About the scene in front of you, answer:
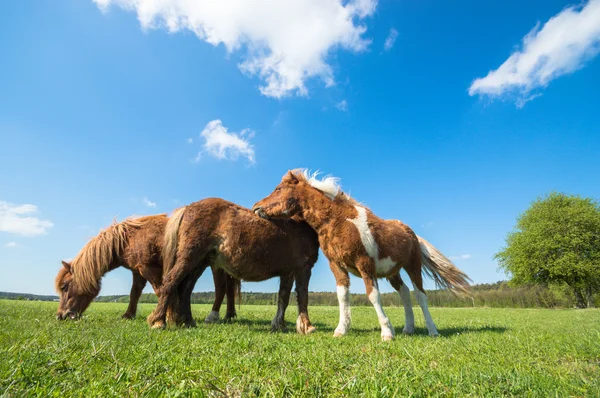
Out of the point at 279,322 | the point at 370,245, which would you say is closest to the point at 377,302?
the point at 370,245

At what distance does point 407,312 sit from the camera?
6.05 metres

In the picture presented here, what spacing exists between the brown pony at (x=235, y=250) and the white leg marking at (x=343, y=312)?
61 cm

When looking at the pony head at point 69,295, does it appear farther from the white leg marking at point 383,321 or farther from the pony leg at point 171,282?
the white leg marking at point 383,321

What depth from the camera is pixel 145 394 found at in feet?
5.31

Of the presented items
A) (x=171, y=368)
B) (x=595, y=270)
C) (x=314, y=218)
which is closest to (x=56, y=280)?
(x=314, y=218)

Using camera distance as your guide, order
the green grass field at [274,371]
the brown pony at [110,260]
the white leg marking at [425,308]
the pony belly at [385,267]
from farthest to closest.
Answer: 1. the brown pony at [110,260]
2. the white leg marking at [425,308]
3. the pony belly at [385,267]
4. the green grass field at [274,371]

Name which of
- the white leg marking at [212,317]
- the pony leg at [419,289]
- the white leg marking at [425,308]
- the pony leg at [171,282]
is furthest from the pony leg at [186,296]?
the white leg marking at [425,308]

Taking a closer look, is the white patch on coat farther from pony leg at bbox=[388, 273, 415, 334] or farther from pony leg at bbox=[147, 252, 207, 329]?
pony leg at bbox=[147, 252, 207, 329]

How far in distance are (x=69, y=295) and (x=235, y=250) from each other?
4.28 meters

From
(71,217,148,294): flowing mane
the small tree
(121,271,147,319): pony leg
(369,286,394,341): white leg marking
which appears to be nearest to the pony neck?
(369,286,394,341): white leg marking

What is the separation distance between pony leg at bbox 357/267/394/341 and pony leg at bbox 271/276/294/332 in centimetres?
160

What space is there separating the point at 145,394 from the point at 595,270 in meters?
36.0

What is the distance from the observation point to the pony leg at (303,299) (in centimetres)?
538

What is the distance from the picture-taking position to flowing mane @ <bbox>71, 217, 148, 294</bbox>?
267 inches
